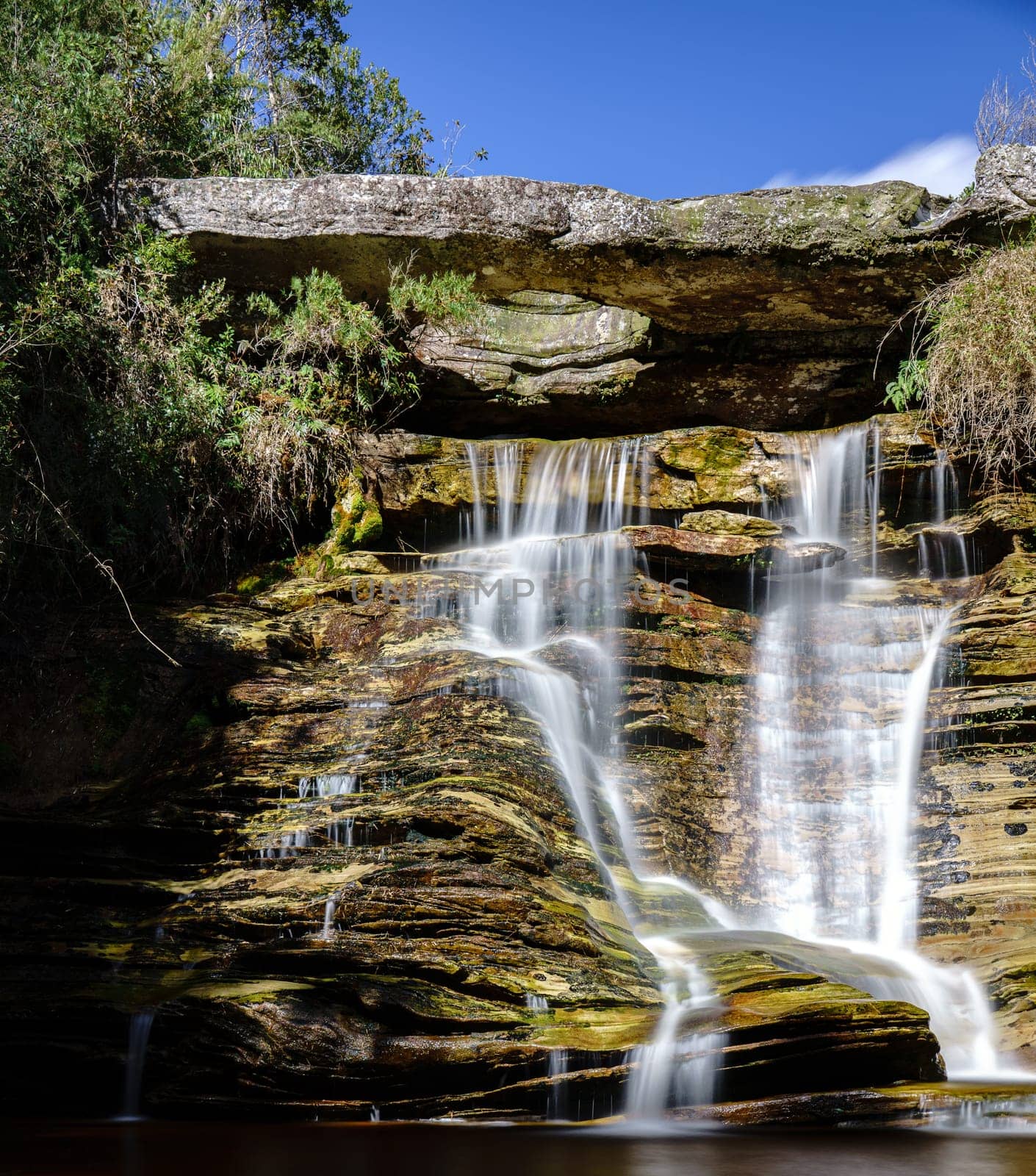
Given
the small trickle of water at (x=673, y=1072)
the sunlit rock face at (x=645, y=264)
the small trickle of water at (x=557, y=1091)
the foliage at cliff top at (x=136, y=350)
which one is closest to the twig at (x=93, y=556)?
the foliage at cliff top at (x=136, y=350)

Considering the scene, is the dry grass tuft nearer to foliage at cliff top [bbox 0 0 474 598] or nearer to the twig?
foliage at cliff top [bbox 0 0 474 598]

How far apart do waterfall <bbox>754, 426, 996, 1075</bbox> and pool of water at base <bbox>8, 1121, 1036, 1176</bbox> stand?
2355 millimetres

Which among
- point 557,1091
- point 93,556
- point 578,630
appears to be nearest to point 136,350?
point 93,556

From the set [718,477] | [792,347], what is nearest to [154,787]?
[718,477]

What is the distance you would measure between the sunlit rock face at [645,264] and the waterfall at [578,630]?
45.6 inches

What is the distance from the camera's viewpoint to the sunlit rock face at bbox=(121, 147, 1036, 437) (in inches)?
398

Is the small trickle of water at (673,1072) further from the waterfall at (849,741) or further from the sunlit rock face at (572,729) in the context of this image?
the waterfall at (849,741)

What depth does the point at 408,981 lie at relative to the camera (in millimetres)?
4996

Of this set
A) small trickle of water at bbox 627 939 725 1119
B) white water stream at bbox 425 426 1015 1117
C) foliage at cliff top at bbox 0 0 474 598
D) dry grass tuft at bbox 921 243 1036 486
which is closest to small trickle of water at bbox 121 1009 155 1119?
white water stream at bbox 425 426 1015 1117

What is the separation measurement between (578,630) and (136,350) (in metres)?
4.80

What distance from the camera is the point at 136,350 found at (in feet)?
32.2

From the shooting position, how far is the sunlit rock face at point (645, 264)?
10.1 meters

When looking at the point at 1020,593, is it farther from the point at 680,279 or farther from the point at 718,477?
the point at 680,279

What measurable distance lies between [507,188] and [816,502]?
4.29m
